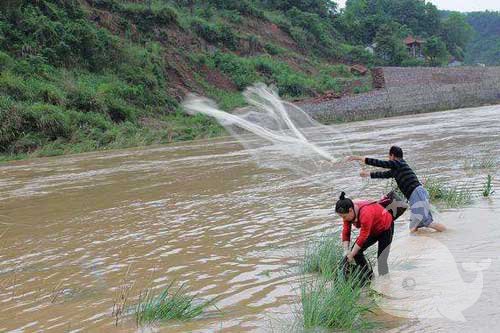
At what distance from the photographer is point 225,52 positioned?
5388 cm

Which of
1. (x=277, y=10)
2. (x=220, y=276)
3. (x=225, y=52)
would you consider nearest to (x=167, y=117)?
(x=225, y=52)

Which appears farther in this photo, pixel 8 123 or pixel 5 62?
pixel 5 62

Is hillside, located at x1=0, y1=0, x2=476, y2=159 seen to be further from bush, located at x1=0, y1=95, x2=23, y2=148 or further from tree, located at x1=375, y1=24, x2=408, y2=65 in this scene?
tree, located at x1=375, y1=24, x2=408, y2=65

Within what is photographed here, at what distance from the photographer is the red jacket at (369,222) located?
5566mm

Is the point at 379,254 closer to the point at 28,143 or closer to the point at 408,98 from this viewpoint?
the point at 28,143

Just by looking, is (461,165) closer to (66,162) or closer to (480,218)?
(480,218)

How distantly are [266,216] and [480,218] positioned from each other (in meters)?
3.18

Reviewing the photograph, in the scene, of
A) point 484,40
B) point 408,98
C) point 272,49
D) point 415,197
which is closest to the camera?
point 415,197

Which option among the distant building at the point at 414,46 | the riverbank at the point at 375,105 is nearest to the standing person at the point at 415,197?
the riverbank at the point at 375,105

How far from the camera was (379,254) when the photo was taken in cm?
600

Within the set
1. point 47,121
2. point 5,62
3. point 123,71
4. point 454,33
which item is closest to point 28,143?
point 47,121

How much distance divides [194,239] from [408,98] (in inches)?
1442

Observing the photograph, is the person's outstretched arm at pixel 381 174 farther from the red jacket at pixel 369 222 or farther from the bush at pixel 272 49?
the bush at pixel 272 49

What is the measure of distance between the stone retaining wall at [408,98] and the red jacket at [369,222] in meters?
32.0
